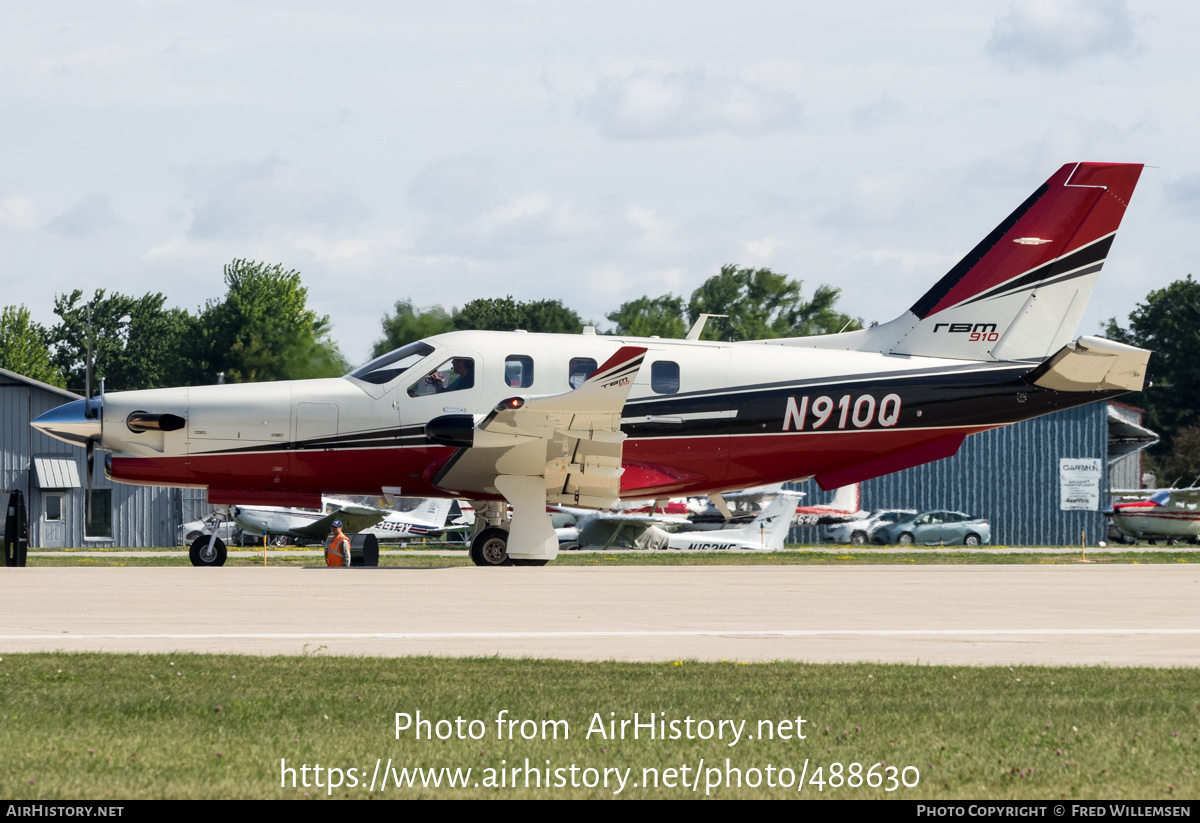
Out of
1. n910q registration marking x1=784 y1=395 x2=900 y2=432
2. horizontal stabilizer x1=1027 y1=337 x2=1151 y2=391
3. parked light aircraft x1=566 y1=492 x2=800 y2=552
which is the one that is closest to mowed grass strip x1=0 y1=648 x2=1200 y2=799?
n910q registration marking x1=784 y1=395 x2=900 y2=432

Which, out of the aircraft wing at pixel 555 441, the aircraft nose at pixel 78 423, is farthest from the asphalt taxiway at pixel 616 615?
the aircraft nose at pixel 78 423

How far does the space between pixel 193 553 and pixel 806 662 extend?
566 inches

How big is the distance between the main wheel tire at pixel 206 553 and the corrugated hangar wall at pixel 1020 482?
3155 cm

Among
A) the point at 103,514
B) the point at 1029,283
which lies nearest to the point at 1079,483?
the point at 1029,283

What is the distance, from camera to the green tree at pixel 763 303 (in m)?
87.6

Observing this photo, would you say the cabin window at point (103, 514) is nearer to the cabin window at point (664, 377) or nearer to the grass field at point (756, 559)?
the grass field at point (756, 559)

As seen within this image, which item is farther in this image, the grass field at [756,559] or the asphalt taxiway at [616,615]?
the grass field at [756,559]

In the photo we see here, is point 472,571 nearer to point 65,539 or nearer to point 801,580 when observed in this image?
point 801,580

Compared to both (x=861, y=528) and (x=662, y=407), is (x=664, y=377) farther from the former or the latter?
(x=861, y=528)

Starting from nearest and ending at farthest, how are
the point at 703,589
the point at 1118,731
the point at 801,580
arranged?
the point at 1118,731
the point at 703,589
the point at 801,580

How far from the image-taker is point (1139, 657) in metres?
10.0

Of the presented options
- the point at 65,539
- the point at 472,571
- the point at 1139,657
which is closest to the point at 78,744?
the point at 1139,657

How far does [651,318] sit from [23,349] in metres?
38.8

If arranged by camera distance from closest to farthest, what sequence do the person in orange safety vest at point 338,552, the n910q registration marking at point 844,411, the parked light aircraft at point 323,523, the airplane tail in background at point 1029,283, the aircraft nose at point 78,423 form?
the aircraft nose at point 78,423 < the n910q registration marking at point 844,411 < the airplane tail in background at point 1029,283 < the person in orange safety vest at point 338,552 < the parked light aircraft at point 323,523
